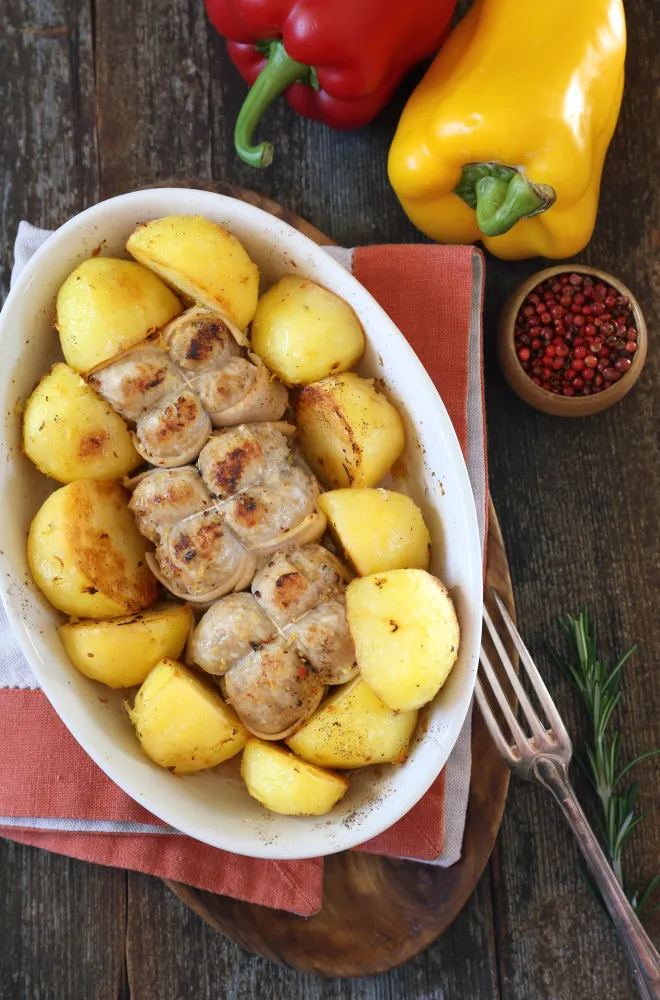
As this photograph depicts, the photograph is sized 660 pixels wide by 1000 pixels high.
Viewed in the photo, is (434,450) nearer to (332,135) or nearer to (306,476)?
(306,476)

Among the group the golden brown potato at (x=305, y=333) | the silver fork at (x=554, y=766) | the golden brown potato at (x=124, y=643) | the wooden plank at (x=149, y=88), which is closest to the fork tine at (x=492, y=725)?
the silver fork at (x=554, y=766)

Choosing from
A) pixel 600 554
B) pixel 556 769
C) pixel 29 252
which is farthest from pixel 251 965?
pixel 29 252

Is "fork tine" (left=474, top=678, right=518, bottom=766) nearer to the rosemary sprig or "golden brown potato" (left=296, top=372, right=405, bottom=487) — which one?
the rosemary sprig

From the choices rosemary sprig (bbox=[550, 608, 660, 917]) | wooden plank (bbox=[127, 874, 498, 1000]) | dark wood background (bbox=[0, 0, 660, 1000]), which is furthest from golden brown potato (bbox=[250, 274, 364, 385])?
wooden plank (bbox=[127, 874, 498, 1000])

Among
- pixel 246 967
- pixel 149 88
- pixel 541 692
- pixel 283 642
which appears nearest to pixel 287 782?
pixel 283 642

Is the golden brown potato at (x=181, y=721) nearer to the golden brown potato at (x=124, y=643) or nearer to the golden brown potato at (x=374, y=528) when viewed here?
the golden brown potato at (x=124, y=643)

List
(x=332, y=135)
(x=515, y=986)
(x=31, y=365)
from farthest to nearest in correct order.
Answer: (x=332, y=135) < (x=515, y=986) < (x=31, y=365)

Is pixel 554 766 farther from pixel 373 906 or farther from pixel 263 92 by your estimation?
pixel 263 92
